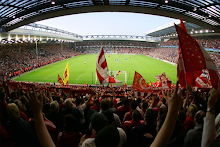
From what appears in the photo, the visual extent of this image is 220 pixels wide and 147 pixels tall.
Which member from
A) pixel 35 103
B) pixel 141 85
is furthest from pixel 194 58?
pixel 141 85

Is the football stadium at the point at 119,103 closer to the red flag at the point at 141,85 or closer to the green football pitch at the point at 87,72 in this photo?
the red flag at the point at 141,85

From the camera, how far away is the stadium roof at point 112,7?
15.0 meters

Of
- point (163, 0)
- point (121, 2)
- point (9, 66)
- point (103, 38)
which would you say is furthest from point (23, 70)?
point (103, 38)

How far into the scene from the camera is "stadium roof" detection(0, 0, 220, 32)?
15.0m

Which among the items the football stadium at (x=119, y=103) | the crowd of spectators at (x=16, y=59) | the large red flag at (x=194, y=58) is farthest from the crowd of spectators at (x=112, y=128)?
the crowd of spectators at (x=16, y=59)

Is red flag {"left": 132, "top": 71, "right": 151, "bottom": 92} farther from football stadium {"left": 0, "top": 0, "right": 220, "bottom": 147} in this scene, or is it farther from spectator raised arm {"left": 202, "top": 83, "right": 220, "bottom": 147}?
spectator raised arm {"left": 202, "top": 83, "right": 220, "bottom": 147}

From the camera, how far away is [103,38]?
93750 mm

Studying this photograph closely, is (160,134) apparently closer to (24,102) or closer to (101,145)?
(101,145)

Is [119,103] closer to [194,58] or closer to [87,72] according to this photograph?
[194,58]

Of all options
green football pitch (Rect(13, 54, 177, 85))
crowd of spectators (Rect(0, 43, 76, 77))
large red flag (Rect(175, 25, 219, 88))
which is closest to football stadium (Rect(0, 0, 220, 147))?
large red flag (Rect(175, 25, 219, 88))

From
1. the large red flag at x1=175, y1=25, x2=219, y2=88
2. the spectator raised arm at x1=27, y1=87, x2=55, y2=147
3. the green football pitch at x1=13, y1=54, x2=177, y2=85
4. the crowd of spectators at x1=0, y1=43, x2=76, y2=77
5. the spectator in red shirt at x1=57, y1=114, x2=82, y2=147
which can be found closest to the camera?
the spectator raised arm at x1=27, y1=87, x2=55, y2=147

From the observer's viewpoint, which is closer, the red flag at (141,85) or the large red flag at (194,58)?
the large red flag at (194,58)

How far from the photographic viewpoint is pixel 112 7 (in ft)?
54.6

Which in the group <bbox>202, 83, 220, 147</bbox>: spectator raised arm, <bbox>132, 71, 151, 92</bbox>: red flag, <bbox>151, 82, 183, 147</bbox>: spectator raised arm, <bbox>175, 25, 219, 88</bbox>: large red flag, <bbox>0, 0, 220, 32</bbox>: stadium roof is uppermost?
<bbox>0, 0, 220, 32</bbox>: stadium roof
